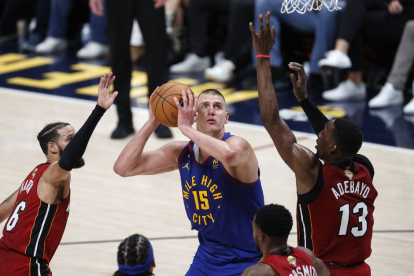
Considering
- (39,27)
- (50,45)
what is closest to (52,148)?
(50,45)

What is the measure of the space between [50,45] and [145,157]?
8.72 meters

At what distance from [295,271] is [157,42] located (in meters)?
5.27

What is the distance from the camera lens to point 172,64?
1246cm

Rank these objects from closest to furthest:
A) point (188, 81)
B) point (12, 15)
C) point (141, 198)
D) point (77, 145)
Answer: point (77, 145) < point (141, 198) < point (188, 81) < point (12, 15)

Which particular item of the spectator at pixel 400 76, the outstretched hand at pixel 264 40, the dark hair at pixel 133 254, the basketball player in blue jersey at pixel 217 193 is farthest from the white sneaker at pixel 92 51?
the outstretched hand at pixel 264 40

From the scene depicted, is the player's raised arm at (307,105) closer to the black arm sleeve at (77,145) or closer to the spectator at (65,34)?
the black arm sleeve at (77,145)

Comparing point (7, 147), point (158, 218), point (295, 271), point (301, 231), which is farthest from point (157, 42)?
point (295, 271)

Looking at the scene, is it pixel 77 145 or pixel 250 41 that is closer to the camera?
pixel 77 145

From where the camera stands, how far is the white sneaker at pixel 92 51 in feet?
→ 42.2

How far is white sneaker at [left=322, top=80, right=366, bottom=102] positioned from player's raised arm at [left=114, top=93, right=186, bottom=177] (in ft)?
18.8

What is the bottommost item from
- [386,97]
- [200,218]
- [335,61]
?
[386,97]

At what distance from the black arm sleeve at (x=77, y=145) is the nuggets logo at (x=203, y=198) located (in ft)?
2.21

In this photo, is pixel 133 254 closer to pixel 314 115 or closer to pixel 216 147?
pixel 216 147

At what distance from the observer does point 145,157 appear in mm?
5008
